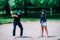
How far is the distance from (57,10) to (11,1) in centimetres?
975

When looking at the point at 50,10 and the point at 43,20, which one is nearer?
the point at 43,20

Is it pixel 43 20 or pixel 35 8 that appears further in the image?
pixel 35 8

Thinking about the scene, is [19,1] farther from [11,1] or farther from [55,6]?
[55,6]

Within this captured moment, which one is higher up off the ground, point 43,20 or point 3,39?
point 43,20

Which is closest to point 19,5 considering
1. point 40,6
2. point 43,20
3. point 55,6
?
point 40,6

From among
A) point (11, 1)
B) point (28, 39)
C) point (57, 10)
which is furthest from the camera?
point (57, 10)

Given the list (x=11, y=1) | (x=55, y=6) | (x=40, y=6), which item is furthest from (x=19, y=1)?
(x=55, y=6)

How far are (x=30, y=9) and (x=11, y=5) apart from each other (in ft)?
13.3

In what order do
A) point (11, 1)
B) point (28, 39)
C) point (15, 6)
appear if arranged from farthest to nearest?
1. point (15, 6)
2. point (11, 1)
3. point (28, 39)

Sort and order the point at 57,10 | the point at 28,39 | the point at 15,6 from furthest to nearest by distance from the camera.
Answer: the point at 57,10
the point at 15,6
the point at 28,39

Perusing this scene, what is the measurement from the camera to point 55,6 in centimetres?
4597

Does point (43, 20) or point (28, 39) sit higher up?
point (43, 20)

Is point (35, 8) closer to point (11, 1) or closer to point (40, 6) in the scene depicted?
point (40, 6)

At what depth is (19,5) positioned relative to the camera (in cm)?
4369
